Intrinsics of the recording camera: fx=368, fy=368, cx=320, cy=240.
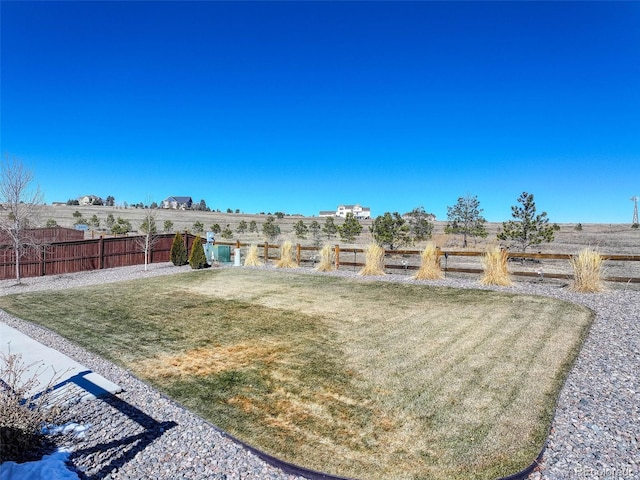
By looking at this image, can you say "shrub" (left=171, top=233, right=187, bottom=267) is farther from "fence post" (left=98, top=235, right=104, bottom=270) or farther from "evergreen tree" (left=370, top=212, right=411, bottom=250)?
"evergreen tree" (left=370, top=212, right=411, bottom=250)

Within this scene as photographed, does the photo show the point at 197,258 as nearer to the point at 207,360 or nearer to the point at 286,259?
the point at 286,259

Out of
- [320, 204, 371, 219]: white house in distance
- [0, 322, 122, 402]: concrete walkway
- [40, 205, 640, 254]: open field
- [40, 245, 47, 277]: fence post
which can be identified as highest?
[320, 204, 371, 219]: white house in distance

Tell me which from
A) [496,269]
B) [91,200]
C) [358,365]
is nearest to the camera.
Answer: [358,365]

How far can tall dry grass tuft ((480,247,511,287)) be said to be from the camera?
32.4ft

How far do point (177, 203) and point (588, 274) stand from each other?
80.7 meters

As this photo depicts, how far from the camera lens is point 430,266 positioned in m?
10.9

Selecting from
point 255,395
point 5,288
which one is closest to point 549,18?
point 255,395

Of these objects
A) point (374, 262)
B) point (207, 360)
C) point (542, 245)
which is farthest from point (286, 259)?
point (542, 245)

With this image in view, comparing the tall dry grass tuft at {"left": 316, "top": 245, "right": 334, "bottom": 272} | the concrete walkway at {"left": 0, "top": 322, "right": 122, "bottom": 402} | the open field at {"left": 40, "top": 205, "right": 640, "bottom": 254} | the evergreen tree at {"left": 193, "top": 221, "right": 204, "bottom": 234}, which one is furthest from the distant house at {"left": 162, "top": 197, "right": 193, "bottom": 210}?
the concrete walkway at {"left": 0, "top": 322, "right": 122, "bottom": 402}

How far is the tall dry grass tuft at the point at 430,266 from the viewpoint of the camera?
10.9 m

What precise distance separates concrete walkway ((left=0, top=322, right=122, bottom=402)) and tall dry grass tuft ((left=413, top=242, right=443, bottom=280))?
8.76 m

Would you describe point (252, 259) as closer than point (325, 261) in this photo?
No

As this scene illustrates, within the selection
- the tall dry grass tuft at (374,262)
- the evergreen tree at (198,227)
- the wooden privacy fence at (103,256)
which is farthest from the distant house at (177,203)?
the tall dry grass tuft at (374,262)

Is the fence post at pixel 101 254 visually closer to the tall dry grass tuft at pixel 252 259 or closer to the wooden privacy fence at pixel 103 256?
the wooden privacy fence at pixel 103 256
